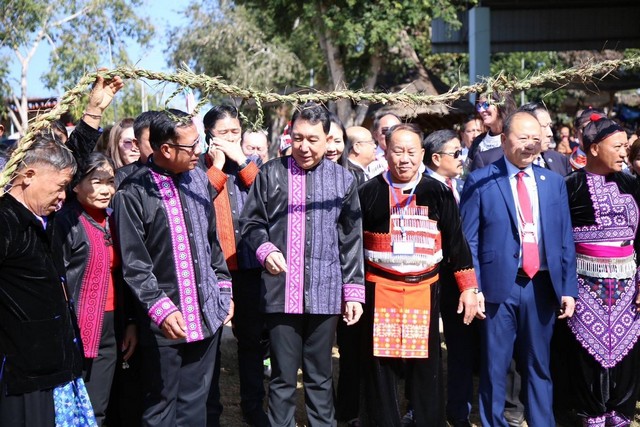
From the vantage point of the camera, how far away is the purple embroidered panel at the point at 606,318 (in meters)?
5.12

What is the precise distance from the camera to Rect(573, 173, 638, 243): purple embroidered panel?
510cm

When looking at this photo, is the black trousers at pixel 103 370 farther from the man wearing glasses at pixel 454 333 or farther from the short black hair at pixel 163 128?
the man wearing glasses at pixel 454 333

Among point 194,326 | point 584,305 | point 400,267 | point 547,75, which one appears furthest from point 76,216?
point 584,305

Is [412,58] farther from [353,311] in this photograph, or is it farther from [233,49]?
[353,311]

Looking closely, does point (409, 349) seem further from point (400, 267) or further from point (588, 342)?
point (588, 342)

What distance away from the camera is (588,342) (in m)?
5.18

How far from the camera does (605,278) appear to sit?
5102mm

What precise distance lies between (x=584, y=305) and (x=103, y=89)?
3305mm

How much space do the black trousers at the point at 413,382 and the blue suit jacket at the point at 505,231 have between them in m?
0.37

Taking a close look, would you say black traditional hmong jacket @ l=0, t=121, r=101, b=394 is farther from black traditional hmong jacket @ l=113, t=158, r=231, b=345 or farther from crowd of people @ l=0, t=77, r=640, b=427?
black traditional hmong jacket @ l=113, t=158, r=231, b=345

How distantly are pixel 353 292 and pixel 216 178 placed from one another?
118 centimetres

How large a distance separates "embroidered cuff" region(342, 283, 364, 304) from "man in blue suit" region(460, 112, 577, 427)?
2.76 feet

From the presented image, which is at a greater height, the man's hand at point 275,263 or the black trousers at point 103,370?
the man's hand at point 275,263

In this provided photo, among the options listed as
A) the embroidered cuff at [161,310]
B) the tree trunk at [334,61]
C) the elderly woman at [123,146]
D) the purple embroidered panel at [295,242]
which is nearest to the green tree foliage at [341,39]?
the tree trunk at [334,61]
